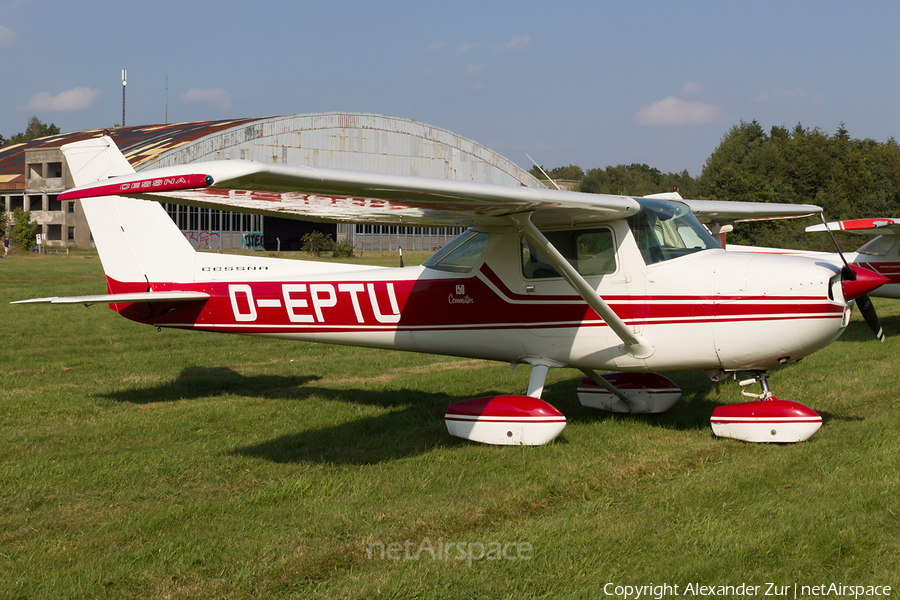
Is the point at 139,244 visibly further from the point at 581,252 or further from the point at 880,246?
the point at 880,246

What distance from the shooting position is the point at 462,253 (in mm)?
7266

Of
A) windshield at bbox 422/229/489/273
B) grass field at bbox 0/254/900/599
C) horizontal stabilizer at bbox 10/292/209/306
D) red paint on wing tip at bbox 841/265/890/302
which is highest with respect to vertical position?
windshield at bbox 422/229/489/273

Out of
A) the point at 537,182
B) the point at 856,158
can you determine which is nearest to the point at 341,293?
the point at 537,182

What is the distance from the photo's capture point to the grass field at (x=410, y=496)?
382 centimetres

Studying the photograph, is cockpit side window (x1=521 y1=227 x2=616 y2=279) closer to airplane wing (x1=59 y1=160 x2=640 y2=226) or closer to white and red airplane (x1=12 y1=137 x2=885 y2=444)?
white and red airplane (x1=12 y1=137 x2=885 y2=444)

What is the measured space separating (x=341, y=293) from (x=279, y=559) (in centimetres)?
404

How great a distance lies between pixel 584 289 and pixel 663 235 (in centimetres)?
99

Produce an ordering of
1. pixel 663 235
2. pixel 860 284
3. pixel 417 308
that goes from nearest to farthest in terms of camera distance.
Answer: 1. pixel 860 284
2. pixel 663 235
3. pixel 417 308

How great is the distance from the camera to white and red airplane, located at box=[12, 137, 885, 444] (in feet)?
19.3

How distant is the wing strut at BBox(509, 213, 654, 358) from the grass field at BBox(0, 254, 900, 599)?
0.85 meters

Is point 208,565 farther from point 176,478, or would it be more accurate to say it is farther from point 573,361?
point 573,361

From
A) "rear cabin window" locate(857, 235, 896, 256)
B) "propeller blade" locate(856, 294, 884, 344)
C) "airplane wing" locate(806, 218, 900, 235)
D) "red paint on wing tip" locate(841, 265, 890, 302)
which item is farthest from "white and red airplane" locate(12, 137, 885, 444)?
"rear cabin window" locate(857, 235, 896, 256)

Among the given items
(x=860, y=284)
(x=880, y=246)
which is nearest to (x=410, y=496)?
(x=860, y=284)

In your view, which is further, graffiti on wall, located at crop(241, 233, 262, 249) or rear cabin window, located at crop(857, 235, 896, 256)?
graffiti on wall, located at crop(241, 233, 262, 249)
